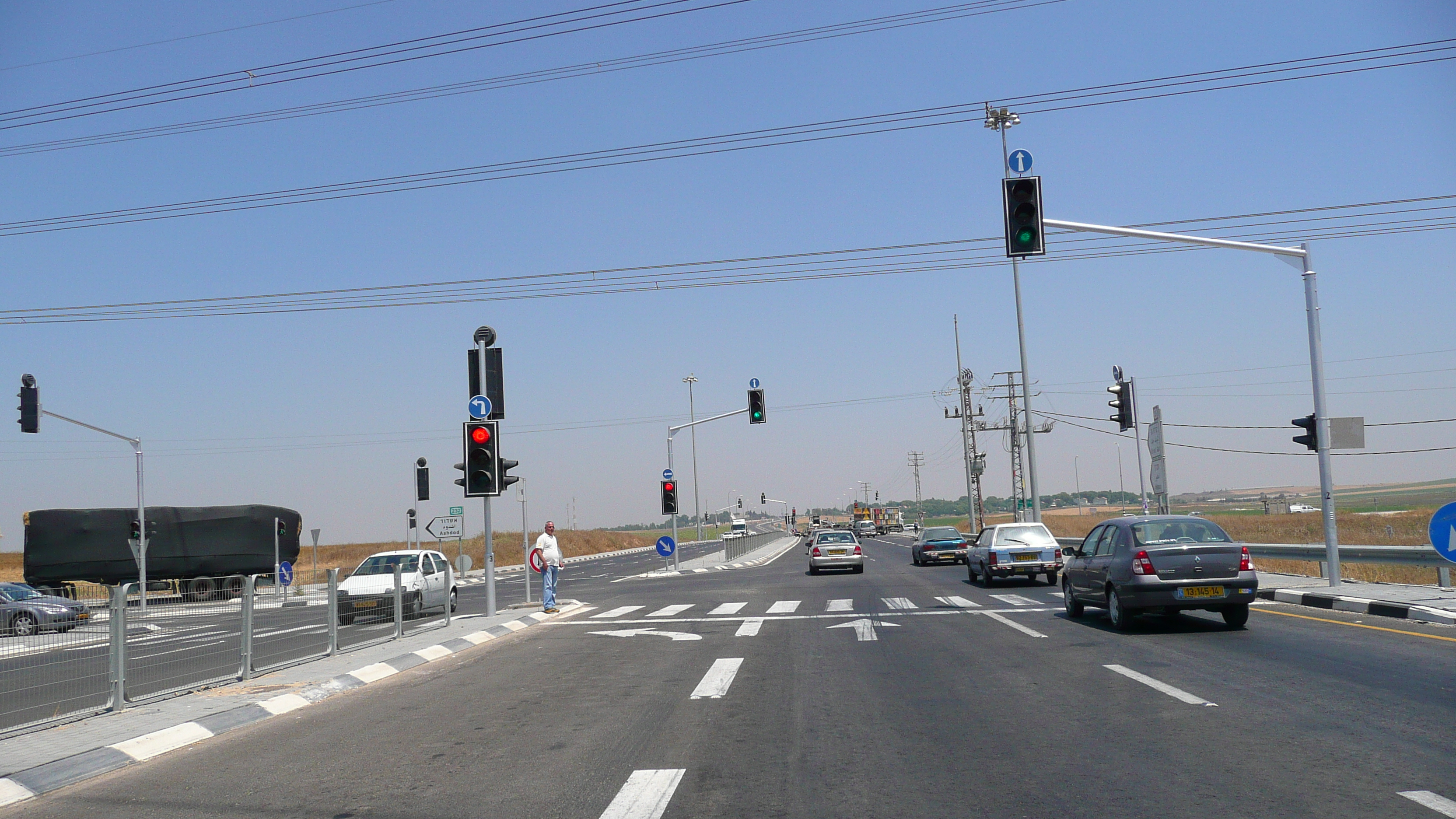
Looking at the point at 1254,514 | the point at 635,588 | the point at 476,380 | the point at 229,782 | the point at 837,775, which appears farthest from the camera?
the point at 1254,514

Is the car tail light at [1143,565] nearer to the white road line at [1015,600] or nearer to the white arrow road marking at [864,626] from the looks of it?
the white arrow road marking at [864,626]

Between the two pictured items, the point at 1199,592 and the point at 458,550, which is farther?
the point at 458,550

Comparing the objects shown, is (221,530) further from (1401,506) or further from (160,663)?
(1401,506)

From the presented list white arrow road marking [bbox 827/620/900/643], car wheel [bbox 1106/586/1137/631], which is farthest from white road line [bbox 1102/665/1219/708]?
white arrow road marking [bbox 827/620/900/643]

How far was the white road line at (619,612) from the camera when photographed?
67.1 ft

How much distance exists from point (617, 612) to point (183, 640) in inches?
432

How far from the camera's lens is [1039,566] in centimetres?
2459

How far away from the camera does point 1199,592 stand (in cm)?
1341

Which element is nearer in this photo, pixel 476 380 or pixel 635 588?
pixel 476 380

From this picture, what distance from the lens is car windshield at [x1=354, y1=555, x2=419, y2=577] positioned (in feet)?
70.9

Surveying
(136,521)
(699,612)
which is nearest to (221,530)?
(136,521)

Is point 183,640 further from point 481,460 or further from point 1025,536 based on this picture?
point 1025,536

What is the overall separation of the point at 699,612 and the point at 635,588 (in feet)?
34.3

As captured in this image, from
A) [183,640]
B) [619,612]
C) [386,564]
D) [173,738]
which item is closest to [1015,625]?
[619,612]
